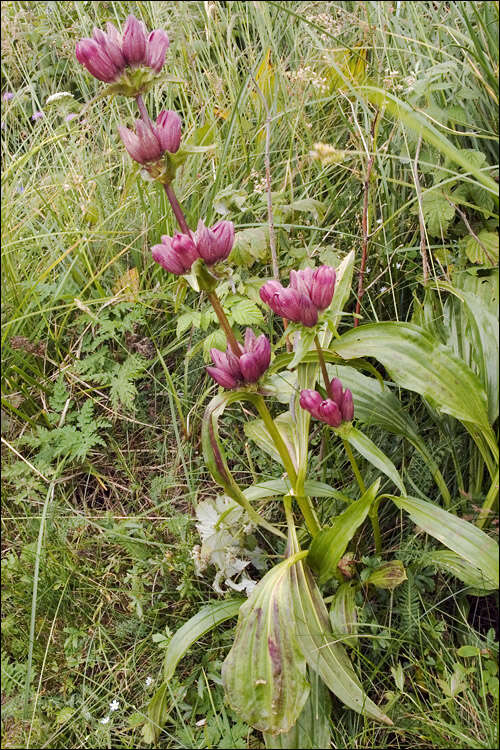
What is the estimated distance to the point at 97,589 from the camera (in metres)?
1.69

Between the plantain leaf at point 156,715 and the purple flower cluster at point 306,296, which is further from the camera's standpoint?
the plantain leaf at point 156,715

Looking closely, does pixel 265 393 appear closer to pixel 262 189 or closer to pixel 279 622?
pixel 279 622

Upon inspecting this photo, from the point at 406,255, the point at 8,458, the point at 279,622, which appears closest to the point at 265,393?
the point at 279,622

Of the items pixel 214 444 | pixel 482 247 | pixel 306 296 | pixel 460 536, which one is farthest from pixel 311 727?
pixel 482 247

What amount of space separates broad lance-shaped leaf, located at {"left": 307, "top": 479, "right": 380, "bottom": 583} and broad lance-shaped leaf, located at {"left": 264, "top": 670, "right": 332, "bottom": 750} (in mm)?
204

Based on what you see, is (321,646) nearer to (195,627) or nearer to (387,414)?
(195,627)

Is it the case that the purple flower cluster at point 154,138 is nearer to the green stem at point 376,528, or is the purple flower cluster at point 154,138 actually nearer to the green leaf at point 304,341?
the green leaf at point 304,341

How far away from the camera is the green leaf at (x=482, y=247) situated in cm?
160

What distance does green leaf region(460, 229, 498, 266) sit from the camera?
160 cm

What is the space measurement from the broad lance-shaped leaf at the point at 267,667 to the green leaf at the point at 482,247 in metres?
0.87

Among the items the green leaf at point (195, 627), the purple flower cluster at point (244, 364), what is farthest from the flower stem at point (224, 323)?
the green leaf at point (195, 627)

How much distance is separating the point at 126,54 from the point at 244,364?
0.57 meters

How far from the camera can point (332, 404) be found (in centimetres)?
129

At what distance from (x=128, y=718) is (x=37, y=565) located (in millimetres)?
393
